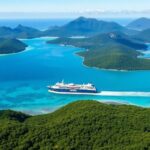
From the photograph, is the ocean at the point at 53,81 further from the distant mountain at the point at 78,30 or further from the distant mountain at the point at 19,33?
the distant mountain at the point at 78,30

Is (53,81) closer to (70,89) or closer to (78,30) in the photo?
(70,89)

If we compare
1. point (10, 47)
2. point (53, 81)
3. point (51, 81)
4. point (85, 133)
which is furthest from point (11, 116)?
point (10, 47)

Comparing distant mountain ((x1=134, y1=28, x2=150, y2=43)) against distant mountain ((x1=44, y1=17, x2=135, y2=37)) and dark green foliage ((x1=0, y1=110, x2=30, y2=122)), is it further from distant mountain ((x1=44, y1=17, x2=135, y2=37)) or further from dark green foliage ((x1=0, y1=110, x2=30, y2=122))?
dark green foliage ((x1=0, y1=110, x2=30, y2=122))

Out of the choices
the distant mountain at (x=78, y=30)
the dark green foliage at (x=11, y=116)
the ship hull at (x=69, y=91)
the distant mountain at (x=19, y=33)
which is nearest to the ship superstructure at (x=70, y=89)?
the ship hull at (x=69, y=91)

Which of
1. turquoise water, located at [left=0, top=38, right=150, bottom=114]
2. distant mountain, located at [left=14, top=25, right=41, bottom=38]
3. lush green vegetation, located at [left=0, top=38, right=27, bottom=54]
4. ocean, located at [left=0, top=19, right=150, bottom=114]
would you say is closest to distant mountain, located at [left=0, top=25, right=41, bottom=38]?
distant mountain, located at [left=14, top=25, right=41, bottom=38]

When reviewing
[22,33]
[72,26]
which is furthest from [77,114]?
[72,26]

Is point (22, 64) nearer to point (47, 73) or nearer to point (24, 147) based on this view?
point (47, 73)

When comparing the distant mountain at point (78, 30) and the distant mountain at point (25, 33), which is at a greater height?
the distant mountain at point (78, 30)
